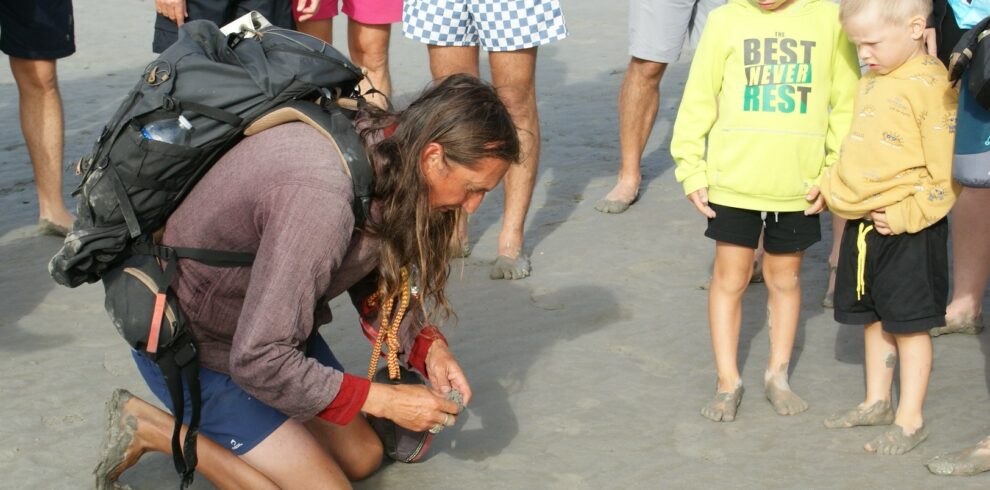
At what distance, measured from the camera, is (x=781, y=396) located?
3.75 meters

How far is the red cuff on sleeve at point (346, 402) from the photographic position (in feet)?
9.50

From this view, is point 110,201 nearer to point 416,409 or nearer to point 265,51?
point 265,51

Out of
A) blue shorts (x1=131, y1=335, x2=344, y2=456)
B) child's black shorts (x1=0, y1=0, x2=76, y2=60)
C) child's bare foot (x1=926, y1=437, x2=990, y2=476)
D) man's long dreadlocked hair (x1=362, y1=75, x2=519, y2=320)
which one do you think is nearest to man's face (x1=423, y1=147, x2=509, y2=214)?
man's long dreadlocked hair (x1=362, y1=75, x2=519, y2=320)

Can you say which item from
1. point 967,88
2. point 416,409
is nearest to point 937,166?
point 967,88

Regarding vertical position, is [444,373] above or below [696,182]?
below

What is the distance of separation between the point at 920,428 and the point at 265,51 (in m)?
2.18

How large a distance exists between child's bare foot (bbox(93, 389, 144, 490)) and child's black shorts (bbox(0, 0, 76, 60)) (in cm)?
264

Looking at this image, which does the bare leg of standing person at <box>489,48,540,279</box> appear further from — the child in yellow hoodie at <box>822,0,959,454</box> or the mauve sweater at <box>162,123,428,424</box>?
the mauve sweater at <box>162,123,428,424</box>

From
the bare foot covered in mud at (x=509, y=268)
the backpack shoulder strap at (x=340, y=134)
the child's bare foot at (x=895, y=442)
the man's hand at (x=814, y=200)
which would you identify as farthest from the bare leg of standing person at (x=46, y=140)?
the child's bare foot at (x=895, y=442)

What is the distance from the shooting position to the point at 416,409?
9.79 ft

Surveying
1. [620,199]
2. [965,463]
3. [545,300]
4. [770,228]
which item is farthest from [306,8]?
[965,463]

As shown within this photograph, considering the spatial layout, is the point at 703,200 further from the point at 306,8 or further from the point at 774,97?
the point at 306,8

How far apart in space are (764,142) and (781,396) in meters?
0.82

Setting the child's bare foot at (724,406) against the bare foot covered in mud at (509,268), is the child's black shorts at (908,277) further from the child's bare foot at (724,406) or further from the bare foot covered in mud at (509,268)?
the bare foot covered in mud at (509,268)
